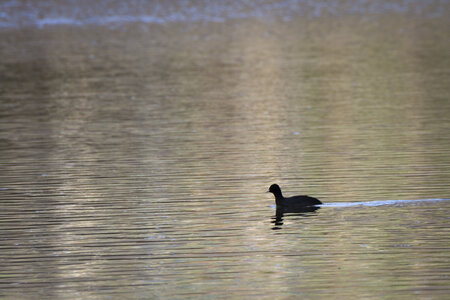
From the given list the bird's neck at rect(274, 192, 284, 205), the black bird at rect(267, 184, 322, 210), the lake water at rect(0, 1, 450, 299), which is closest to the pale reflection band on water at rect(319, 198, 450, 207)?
the lake water at rect(0, 1, 450, 299)

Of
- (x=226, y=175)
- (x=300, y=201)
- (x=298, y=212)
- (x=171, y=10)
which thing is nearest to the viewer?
(x=300, y=201)

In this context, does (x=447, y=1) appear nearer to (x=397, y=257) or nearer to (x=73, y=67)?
(x=73, y=67)

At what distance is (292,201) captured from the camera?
617 inches

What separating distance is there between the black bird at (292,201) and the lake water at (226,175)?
0.18 m

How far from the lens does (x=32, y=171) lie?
2023cm

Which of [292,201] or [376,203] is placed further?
[376,203]

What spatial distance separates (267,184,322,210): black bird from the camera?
1559 cm

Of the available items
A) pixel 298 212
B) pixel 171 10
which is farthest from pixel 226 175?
pixel 171 10

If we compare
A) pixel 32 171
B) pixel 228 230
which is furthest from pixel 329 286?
pixel 32 171

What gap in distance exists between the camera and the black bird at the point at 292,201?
51.1 ft

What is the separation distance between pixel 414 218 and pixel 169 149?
8.87m

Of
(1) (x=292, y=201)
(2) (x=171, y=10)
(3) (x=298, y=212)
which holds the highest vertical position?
(2) (x=171, y=10)

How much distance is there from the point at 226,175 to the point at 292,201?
3491 millimetres

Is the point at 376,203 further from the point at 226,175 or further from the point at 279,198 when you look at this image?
the point at 226,175
